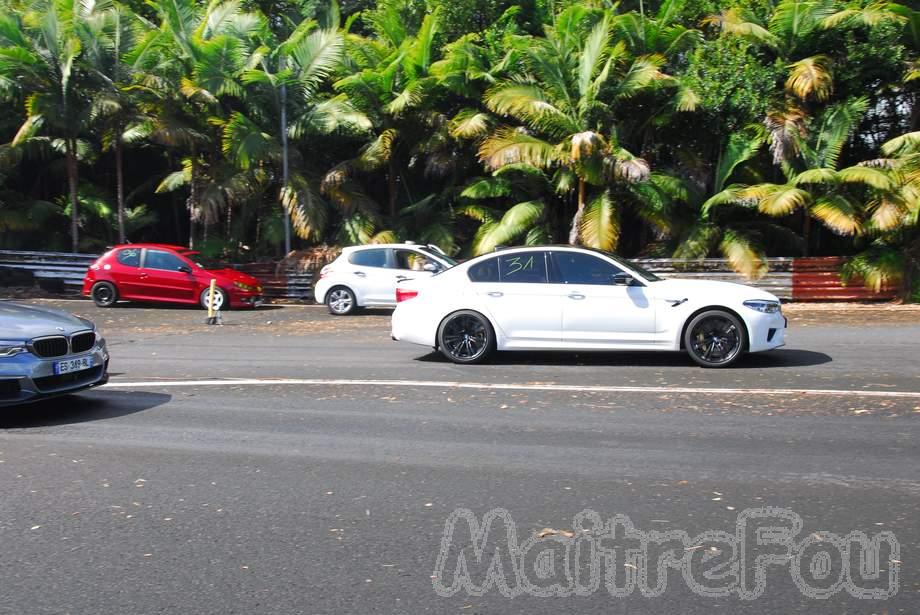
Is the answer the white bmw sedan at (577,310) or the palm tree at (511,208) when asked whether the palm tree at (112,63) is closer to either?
the palm tree at (511,208)

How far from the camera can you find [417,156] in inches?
1002

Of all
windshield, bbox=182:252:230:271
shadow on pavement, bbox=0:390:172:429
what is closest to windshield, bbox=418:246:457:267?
windshield, bbox=182:252:230:271

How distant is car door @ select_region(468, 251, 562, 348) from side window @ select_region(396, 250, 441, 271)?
7788 millimetres

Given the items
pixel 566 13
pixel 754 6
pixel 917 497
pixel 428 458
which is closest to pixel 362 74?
pixel 566 13

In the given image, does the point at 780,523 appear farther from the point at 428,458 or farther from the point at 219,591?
the point at 219,591

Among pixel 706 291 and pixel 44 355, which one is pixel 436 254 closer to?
pixel 706 291

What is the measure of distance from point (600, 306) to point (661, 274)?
10639 millimetres

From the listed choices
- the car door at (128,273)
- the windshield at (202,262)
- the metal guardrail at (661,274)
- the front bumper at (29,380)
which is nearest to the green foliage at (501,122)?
the metal guardrail at (661,274)

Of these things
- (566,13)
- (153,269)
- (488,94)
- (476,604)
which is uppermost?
(566,13)

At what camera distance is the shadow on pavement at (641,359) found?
11.2m

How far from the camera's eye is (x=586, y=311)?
36.3 ft

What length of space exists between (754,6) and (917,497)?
20.8 meters

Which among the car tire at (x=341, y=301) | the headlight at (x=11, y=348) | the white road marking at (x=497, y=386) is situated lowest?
the white road marking at (x=497, y=386)

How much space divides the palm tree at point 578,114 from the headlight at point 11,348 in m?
14.7
